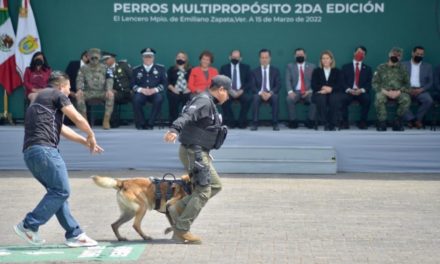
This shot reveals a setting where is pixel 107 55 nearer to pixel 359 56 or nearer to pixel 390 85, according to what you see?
pixel 359 56

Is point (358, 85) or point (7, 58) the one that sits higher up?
point (7, 58)

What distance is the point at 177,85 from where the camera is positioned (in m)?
18.0

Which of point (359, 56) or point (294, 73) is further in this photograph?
point (294, 73)

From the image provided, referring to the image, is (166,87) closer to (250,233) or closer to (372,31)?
(372,31)

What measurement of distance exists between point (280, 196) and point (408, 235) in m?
3.25

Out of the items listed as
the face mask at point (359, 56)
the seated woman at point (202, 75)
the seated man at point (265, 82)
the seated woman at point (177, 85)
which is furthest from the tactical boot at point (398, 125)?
the seated woman at point (177, 85)

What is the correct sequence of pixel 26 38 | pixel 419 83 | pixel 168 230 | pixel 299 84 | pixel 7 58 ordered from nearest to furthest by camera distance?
pixel 168 230 < pixel 419 83 < pixel 299 84 < pixel 26 38 < pixel 7 58

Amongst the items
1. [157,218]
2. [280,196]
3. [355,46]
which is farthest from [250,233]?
[355,46]

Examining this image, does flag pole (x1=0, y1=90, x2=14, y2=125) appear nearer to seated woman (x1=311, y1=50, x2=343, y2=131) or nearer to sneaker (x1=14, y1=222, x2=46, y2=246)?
seated woman (x1=311, y1=50, x2=343, y2=131)

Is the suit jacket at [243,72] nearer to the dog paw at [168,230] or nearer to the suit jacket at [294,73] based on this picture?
the suit jacket at [294,73]

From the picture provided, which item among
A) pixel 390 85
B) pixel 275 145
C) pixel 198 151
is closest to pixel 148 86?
pixel 275 145

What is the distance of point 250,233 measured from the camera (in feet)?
37.0

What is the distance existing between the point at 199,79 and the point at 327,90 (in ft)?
7.38

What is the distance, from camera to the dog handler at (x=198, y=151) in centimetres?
1036
